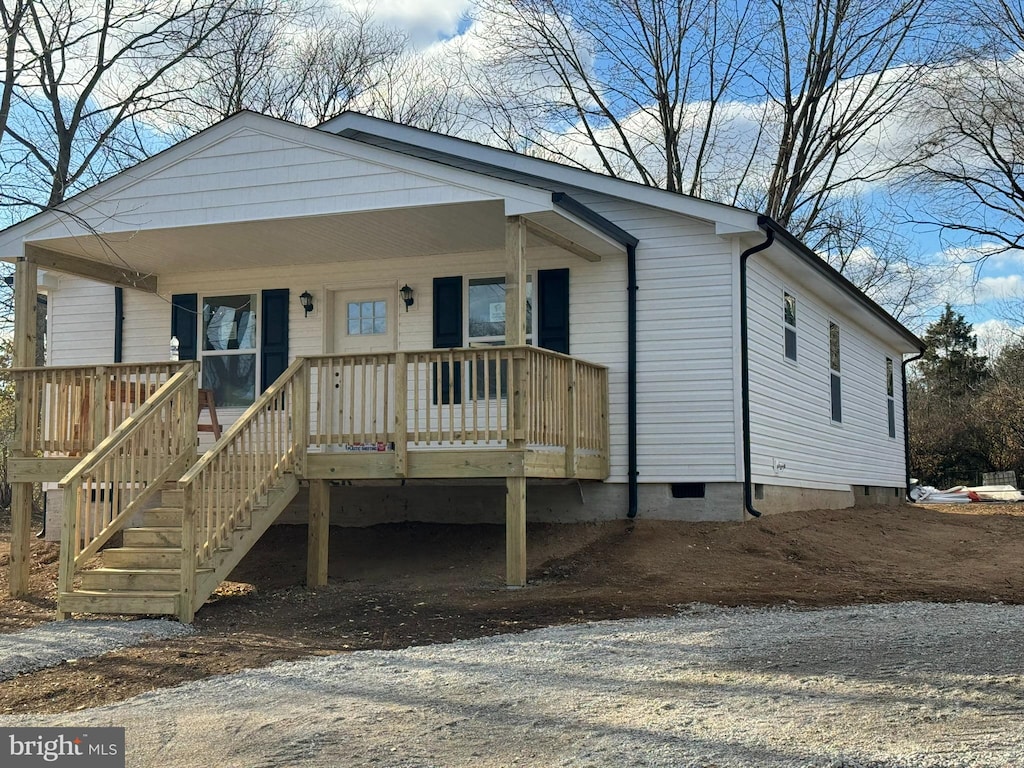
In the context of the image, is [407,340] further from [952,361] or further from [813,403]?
[952,361]

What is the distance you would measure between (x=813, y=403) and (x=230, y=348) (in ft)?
25.7

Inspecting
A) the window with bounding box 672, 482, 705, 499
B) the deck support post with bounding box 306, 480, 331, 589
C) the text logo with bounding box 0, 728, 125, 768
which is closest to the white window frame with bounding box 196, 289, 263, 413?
the deck support post with bounding box 306, 480, 331, 589

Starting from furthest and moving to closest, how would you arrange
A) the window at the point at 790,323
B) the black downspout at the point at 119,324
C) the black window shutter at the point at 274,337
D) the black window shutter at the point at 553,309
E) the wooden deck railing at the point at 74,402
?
the black downspout at the point at 119,324
the window at the point at 790,323
the black window shutter at the point at 274,337
the black window shutter at the point at 553,309
the wooden deck railing at the point at 74,402

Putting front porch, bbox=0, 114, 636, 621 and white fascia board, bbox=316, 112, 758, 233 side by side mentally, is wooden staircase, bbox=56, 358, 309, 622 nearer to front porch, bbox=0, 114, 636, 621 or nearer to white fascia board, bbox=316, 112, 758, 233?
front porch, bbox=0, 114, 636, 621

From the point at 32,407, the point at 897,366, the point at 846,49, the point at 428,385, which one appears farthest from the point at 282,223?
the point at 846,49

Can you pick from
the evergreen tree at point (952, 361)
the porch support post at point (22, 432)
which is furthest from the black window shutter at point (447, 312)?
the evergreen tree at point (952, 361)

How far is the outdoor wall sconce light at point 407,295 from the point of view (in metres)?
13.0

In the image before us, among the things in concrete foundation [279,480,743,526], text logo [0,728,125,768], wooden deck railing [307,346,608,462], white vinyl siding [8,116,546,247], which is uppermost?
white vinyl siding [8,116,546,247]

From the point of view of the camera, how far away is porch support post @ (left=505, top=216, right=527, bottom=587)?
389 inches

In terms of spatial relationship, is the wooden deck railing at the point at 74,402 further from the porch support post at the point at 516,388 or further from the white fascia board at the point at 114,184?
the porch support post at the point at 516,388

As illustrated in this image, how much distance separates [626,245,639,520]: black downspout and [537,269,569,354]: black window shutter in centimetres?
72

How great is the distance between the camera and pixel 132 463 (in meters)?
9.54

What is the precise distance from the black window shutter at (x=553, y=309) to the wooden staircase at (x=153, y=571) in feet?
13.0

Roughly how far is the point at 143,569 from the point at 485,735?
202 inches
